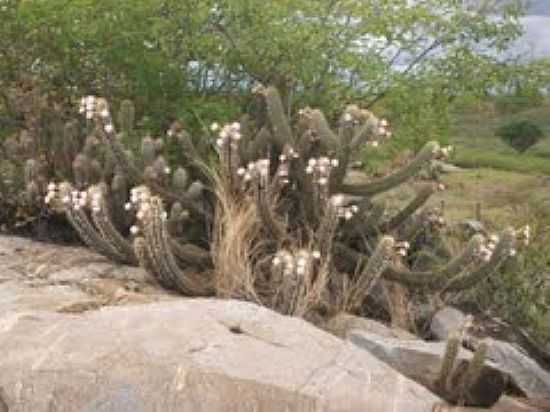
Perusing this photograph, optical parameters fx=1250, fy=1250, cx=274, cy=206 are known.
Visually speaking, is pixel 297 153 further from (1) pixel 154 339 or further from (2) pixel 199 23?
(1) pixel 154 339

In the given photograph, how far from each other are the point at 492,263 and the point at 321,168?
1.44m

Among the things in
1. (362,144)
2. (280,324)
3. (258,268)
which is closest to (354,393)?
(280,324)

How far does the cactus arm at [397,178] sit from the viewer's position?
938cm

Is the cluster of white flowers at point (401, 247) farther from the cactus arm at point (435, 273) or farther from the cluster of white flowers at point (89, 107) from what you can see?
the cluster of white flowers at point (89, 107)

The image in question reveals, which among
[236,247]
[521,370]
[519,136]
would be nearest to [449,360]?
[521,370]

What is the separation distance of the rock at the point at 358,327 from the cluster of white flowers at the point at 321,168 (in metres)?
1.00

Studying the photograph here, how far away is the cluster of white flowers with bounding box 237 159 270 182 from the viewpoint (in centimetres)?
902

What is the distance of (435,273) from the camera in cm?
930

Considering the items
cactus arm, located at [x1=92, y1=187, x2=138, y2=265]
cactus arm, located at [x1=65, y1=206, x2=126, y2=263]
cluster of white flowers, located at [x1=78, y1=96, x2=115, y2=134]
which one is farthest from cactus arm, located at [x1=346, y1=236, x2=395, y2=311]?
cluster of white flowers, located at [x1=78, y1=96, x2=115, y2=134]

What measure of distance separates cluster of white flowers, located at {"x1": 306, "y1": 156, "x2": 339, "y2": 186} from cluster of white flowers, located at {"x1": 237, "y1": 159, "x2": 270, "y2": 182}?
0.32 metres

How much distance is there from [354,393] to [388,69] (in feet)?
16.3

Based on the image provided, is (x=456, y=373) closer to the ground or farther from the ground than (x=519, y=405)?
farther from the ground

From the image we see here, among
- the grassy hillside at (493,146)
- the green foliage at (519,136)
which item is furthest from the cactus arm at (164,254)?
the green foliage at (519,136)

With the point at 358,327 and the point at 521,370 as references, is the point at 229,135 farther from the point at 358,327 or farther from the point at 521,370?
the point at 521,370
